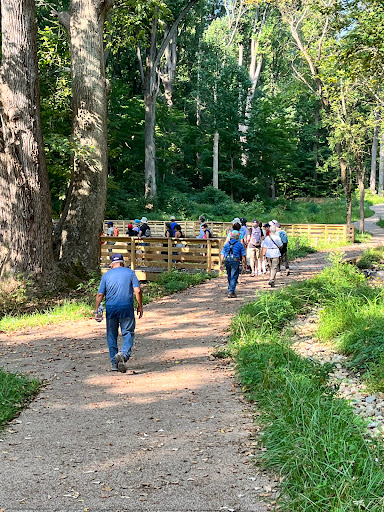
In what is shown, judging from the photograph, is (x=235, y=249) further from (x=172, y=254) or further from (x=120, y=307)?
(x=120, y=307)

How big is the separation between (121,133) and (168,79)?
23.3 ft

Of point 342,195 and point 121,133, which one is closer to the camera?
point 121,133

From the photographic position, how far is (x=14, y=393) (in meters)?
6.76

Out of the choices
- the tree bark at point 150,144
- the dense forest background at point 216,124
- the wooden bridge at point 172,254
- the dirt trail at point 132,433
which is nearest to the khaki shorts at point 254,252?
the wooden bridge at point 172,254

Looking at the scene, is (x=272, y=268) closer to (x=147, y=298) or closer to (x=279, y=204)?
(x=147, y=298)

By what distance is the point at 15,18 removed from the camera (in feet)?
43.0

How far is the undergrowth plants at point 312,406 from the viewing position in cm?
383

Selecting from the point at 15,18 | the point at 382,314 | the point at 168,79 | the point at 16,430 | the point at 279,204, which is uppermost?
the point at 168,79

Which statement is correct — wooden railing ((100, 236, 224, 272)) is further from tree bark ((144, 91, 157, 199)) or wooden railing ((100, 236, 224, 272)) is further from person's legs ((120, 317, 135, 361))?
tree bark ((144, 91, 157, 199))

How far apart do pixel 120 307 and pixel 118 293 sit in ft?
0.62

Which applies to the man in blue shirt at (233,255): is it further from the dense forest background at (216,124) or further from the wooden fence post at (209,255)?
the dense forest background at (216,124)

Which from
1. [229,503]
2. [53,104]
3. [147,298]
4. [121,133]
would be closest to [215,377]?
[229,503]

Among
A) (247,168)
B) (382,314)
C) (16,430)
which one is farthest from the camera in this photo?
(247,168)

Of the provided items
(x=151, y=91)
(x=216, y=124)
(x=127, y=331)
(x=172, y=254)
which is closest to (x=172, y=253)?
(x=172, y=254)
